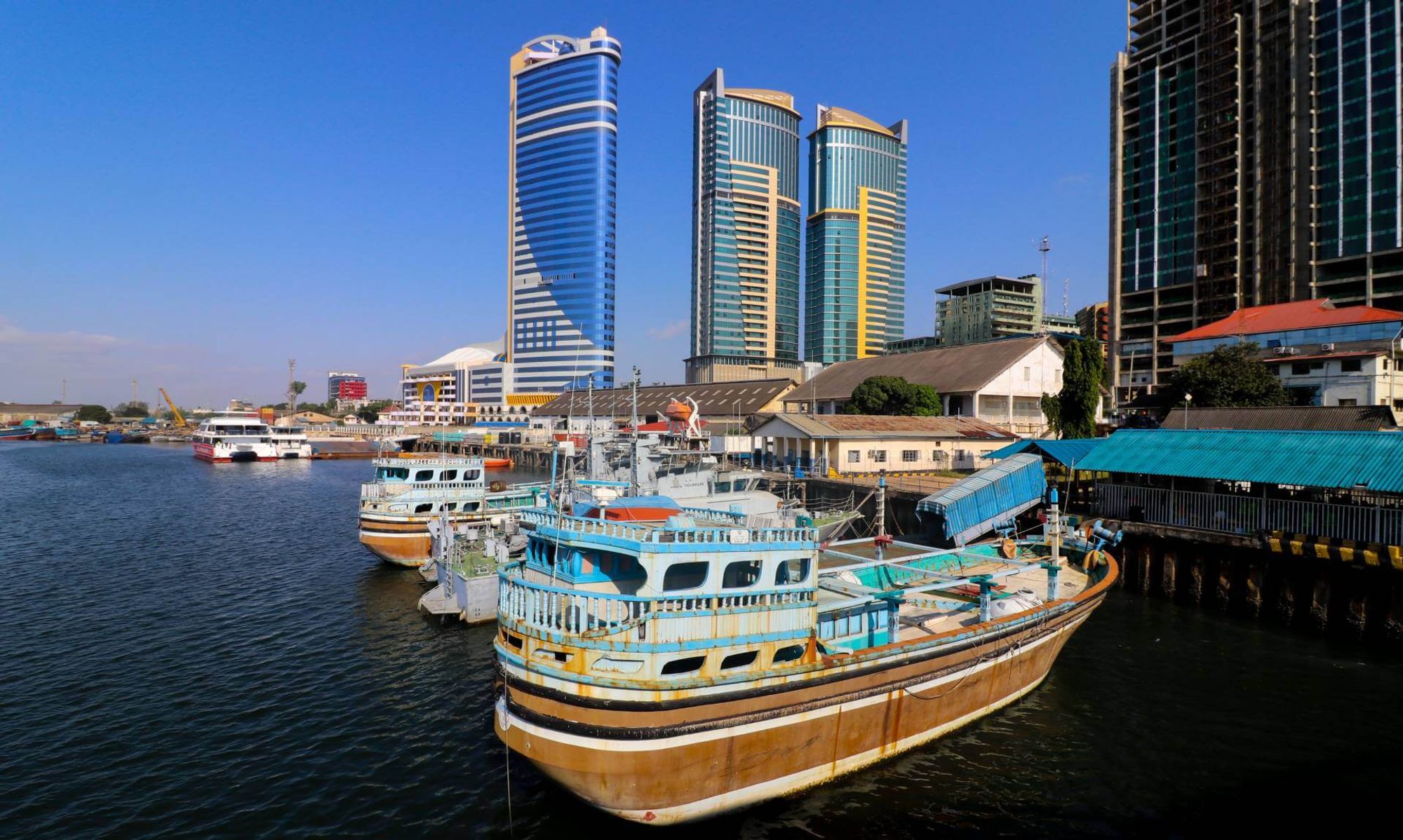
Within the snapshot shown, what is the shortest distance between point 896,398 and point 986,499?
119 feet

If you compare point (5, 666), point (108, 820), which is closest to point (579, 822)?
point (108, 820)

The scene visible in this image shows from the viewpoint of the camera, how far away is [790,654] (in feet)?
47.0

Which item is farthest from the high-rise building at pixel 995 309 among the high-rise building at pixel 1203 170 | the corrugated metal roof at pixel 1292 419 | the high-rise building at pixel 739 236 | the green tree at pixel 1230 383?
the corrugated metal roof at pixel 1292 419

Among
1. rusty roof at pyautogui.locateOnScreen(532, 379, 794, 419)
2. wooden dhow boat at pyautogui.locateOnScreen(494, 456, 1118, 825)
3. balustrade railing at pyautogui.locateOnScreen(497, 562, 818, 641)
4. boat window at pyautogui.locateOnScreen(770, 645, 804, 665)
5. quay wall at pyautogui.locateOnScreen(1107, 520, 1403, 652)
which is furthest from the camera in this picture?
rusty roof at pyautogui.locateOnScreen(532, 379, 794, 419)

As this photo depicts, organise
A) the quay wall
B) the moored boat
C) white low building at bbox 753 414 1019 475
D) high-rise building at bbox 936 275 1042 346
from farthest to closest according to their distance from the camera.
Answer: high-rise building at bbox 936 275 1042 346, white low building at bbox 753 414 1019 475, the moored boat, the quay wall

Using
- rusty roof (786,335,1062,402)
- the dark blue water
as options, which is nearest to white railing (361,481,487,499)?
the dark blue water

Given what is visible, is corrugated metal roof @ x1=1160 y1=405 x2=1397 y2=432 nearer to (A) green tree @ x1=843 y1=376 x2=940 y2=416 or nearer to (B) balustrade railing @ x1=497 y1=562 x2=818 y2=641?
(A) green tree @ x1=843 y1=376 x2=940 y2=416

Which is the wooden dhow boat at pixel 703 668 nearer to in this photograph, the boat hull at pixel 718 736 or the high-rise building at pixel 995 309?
the boat hull at pixel 718 736

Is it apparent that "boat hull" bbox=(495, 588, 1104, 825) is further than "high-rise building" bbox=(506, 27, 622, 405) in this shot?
No

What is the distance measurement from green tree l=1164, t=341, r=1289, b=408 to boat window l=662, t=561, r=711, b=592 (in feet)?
170

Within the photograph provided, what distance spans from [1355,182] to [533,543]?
107 meters

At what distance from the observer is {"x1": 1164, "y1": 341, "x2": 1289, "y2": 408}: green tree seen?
165ft

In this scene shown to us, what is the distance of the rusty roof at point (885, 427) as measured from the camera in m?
52.1

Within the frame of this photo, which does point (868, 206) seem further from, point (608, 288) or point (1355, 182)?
point (1355, 182)
